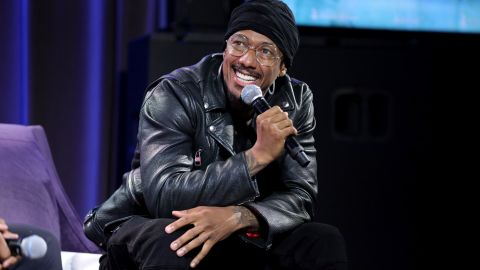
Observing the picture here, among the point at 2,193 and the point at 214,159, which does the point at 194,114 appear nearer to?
the point at 214,159

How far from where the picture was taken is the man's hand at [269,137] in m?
1.94

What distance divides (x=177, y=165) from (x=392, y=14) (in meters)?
1.62

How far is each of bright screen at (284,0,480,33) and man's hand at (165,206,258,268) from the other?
1.48 m

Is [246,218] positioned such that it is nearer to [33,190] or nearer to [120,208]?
[120,208]

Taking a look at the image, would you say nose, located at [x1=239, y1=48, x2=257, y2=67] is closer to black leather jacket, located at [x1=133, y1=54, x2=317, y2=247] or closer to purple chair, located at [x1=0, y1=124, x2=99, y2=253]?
black leather jacket, located at [x1=133, y1=54, x2=317, y2=247]

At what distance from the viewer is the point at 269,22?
210 centimetres

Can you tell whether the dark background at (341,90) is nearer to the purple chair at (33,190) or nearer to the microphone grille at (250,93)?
the purple chair at (33,190)

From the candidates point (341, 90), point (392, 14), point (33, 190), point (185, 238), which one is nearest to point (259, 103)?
point (185, 238)

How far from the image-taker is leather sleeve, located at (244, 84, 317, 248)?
1.98 meters

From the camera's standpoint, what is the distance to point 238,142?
7.12 ft

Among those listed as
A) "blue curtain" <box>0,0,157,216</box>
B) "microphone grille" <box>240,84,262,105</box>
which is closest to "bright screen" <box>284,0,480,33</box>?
"blue curtain" <box>0,0,157,216</box>

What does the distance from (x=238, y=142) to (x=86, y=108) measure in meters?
1.36

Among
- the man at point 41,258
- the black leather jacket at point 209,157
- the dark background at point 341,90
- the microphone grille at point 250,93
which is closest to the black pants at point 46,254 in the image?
the man at point 41,258

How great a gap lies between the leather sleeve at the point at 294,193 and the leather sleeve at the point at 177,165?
2.6 inches
